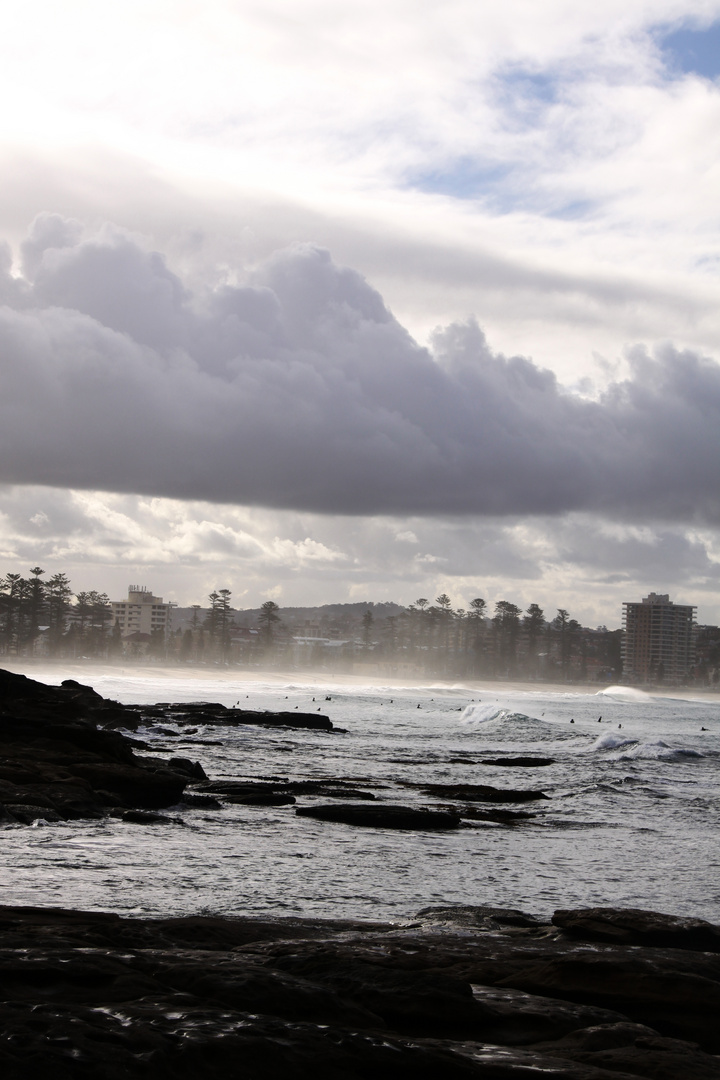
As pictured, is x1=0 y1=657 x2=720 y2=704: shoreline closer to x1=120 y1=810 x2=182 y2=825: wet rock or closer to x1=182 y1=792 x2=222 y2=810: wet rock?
x1=182 y1=792 x2=222 y2=810: wet rock

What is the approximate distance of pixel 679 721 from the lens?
88.2 meters

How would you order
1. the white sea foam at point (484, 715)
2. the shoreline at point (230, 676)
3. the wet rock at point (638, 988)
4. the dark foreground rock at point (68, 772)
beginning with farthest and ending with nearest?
the shoreline at point (230, 676) → the white sea foam at point (484, 715) → the dark foreground rock at point (68, 772) → the wet rock at point (638, 988)

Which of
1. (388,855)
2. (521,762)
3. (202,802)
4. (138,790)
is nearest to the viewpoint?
(388,855)

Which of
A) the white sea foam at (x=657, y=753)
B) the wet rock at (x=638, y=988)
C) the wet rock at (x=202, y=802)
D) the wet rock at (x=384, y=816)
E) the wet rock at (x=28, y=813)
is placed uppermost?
the wet rock at (x=638, y=988)

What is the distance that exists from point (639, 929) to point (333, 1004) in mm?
5291

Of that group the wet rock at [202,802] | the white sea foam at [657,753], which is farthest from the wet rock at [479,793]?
the white sea foam at [657,753]

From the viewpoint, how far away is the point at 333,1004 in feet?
22.4

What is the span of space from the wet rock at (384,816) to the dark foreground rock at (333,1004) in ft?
31.6

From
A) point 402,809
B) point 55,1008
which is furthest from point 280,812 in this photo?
point 55,1008

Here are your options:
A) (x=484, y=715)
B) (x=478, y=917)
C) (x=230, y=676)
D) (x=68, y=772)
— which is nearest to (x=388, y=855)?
(x=478, y=917)

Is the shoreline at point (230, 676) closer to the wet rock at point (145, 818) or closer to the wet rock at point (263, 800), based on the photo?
the wet rock at point (263, 800)

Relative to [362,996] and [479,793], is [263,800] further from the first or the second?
[362,996]

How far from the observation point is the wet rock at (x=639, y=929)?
34.9ft

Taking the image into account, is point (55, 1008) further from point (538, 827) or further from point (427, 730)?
point (427, 730)
